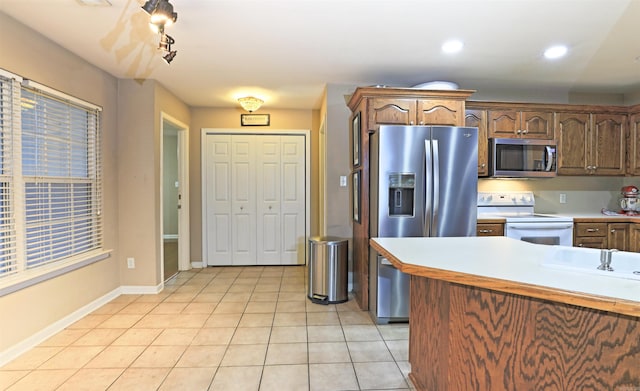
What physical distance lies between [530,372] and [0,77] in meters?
3.44

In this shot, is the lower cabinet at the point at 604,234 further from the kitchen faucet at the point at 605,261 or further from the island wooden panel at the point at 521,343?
the island wooden panel at the point at 521,343

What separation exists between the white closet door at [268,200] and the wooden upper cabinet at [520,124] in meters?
2.89

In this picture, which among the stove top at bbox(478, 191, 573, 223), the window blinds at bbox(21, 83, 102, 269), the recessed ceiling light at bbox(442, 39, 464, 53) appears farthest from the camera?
the stove top at bbox(478, 191, 573, 223)

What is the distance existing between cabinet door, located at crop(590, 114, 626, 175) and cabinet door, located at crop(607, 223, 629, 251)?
66cm

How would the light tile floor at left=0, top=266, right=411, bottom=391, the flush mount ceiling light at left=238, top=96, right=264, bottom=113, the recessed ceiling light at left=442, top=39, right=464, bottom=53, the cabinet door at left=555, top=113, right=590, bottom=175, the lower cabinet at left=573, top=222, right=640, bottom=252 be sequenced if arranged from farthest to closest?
1. the flush mount ceiling light at left=238, top=96, right=264, bottom=113
2. the cabinet door at left=555, top=113, right=590, bottom=175
3. the lower cabinet at left=573, top=222, right=640, bottom=252
4. the recessed ceiling light at left=442, top=39, right=464, bottom=53
5. the light tile floor at left=0, top=266, right=411, bottom=391

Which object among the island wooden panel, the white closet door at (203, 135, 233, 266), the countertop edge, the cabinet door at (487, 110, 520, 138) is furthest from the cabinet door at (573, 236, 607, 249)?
the white closet door at (203, 135, 233, 266)

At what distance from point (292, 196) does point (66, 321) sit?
302 centimetres

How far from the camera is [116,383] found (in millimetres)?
2023

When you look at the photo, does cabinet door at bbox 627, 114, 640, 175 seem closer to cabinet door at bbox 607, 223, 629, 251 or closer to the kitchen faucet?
cabinet door at bbox 607, 223, 629, 251

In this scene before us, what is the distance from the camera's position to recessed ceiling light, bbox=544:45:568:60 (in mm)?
2824

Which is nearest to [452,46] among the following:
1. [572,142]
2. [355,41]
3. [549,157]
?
[355,41]

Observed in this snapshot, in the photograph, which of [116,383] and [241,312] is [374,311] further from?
[116,383]

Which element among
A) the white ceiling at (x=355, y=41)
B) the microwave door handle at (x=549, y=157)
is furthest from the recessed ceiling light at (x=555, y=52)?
the microwave door handle at (x=549, y=157)

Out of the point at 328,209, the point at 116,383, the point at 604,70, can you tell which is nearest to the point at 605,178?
the point at 604,70
